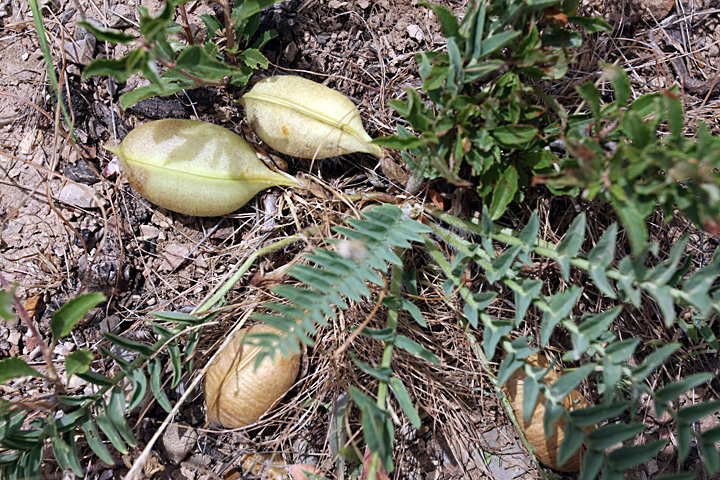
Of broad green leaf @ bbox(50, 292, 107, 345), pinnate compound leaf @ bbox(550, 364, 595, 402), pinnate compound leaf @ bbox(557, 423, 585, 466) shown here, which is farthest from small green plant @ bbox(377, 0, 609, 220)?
broad green leaf @ bbox(50, 292, 107, 345)

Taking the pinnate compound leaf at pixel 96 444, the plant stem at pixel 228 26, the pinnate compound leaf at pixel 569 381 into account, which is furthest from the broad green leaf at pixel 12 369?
the pinnate compound leaf at pixel 569 381

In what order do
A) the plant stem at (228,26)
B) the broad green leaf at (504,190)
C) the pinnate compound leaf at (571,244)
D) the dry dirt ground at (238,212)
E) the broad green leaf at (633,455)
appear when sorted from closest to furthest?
the broad green leaf at (633,455)
the pinnate compound leaf at (571,244)
the broad green leaf at (504,190)
the plant stem at (228,26)
the dry dirt ground at (238,212)

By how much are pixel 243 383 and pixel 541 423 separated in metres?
1.01

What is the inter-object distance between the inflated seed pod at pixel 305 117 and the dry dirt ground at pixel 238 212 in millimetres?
195

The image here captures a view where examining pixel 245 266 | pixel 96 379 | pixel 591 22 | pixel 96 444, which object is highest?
pixel 591 22

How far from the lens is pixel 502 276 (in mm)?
1565

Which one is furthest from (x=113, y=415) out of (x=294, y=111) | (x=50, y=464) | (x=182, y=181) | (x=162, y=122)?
(x=294, y=111)

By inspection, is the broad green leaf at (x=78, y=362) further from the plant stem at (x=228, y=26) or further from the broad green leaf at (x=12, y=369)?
the plant stem at (x=228, y=26)

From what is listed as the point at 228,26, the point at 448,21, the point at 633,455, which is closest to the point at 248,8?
the point at 228,26

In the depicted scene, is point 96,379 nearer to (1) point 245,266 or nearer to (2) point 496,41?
(1) point 245,266

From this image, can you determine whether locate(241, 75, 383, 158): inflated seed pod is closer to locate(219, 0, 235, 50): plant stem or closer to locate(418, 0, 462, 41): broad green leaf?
locate(219, 0, 235, 50): plant stem

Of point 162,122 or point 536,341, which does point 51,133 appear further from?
point 536,341

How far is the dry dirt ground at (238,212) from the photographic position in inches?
75.9

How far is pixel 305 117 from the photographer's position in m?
1.75
